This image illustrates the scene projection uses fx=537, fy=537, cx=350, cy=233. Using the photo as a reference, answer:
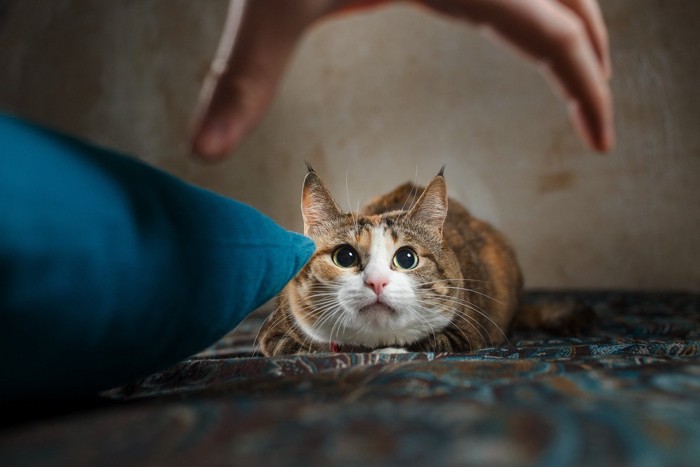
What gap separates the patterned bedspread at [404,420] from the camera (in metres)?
0.29

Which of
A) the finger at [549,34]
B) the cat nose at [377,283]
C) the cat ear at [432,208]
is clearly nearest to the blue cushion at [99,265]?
the cat nose at [377,283]

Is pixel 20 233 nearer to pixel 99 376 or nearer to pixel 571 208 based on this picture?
pixel 99 376

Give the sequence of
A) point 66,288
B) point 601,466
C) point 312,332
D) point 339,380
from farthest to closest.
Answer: point 312,332, point 339,380, point 66,288, point 601,466

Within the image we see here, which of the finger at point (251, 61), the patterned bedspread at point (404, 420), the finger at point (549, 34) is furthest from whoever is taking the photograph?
the finger at point (549, 34)

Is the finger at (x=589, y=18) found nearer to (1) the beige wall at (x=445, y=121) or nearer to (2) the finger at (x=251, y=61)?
(1) the beige wall at (x=445, y=121)

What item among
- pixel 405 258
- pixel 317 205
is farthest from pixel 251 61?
pixel 405 258

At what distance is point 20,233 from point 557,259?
8.31ft

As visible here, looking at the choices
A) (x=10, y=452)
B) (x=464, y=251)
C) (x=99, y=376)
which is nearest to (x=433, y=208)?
(x=464, y=251)

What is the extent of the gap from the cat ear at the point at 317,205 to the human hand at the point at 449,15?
52 cm

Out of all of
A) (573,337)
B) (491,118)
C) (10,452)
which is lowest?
(573,337)

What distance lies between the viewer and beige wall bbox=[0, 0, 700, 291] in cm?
250

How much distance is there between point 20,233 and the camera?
14.3 inches

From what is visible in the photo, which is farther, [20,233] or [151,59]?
[151,59]

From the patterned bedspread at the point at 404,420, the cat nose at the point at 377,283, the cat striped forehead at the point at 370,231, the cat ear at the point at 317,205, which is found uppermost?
the cat ear at the point at 317,205
